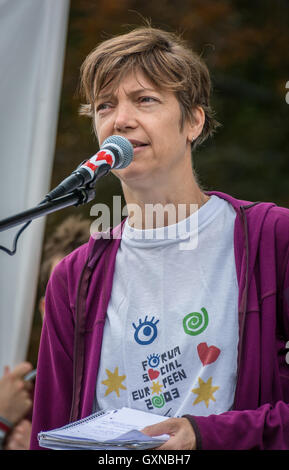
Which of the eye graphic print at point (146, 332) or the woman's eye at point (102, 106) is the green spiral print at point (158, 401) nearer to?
the eye graphic print at point (146, 332)

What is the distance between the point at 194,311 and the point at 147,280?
23 centimetres

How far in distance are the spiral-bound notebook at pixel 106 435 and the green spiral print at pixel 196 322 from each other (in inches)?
12.2

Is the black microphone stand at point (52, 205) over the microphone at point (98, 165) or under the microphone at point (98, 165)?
under

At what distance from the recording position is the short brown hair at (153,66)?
2199mm

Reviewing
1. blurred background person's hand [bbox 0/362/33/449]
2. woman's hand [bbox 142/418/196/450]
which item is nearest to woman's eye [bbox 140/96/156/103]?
woman's hand [bbox 142/418/196/450]

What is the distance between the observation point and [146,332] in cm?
212

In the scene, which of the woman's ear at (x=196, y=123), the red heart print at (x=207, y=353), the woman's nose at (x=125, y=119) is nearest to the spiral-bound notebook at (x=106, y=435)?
the red heart print at (x=207, y=353)

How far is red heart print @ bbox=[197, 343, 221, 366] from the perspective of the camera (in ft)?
6.51

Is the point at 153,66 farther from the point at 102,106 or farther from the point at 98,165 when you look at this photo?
the point at 98,165

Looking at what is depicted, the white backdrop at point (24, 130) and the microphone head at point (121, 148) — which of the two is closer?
the microphone head at point (121, 148)

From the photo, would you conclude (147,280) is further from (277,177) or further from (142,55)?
(277,177)

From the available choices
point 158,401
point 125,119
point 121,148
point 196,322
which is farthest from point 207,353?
point 125,119

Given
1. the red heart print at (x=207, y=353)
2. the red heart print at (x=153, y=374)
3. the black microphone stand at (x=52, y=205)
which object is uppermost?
the black microphone stand at (x=52, y=205)

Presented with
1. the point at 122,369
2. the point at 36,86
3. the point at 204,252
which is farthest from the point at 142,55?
the point at 122,369
